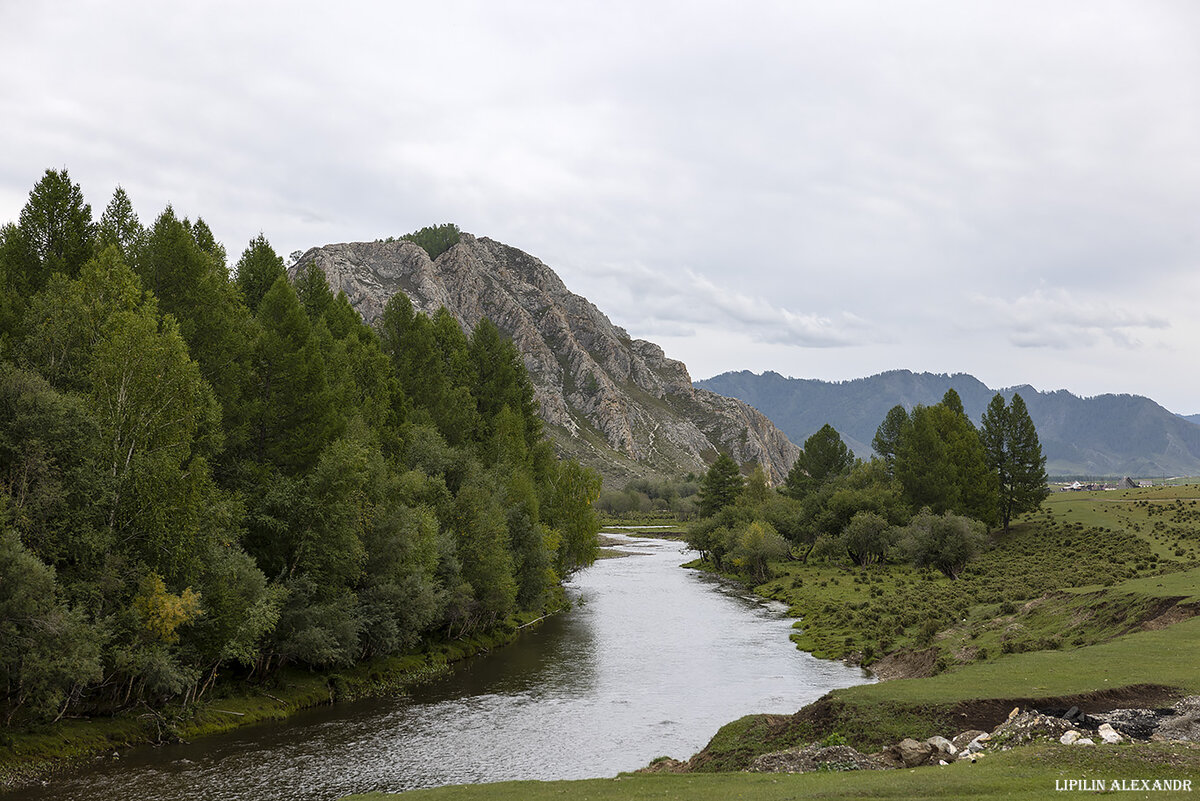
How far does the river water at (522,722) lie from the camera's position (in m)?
35.7

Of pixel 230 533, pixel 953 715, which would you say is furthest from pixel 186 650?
pixel 953 715

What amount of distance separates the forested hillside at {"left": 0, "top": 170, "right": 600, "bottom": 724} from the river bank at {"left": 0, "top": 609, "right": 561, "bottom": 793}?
1060mm

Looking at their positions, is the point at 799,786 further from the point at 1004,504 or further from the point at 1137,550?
the point at 1004,504

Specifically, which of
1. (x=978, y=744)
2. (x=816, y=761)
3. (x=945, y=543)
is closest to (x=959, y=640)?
(x=978, y=744)

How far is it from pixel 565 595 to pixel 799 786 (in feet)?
247

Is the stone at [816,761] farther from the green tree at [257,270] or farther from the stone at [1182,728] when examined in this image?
the green tree at [257,270]

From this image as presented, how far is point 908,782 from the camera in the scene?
77.1 feet

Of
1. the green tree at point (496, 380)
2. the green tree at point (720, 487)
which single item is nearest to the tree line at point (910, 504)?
the green tree at point (720, 487)

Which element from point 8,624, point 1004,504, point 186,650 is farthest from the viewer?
point 1004,504

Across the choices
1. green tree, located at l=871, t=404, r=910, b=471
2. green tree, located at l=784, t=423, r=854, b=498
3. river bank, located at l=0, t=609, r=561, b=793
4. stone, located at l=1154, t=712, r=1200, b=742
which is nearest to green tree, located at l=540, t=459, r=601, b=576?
river bank, located at l=0, t=609, r=561, b=793

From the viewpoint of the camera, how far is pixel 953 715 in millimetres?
33125

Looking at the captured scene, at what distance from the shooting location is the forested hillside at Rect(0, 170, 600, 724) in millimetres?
37094

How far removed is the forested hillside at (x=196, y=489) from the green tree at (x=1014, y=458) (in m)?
93.9

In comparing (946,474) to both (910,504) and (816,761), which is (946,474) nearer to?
(910,504)
